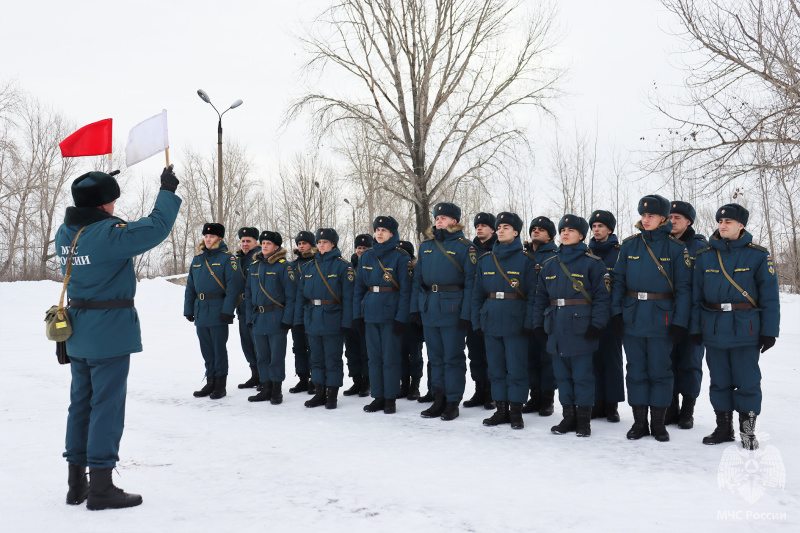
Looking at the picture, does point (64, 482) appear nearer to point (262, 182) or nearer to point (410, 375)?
point (410, 375)

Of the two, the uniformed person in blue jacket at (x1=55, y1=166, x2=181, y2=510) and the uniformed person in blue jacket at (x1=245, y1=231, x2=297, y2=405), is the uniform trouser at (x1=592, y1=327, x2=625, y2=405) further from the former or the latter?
the uniformed person in blue jacket at (x1=55, y1=166, x2=181, y2=510)

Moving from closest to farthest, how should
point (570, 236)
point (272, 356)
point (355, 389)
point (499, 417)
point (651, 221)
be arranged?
1. point (651, 221)
2. point (570, 236)
3. point (499, 417)
4. point (272, 356)
5. point (355, 389)

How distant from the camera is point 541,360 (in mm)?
6902

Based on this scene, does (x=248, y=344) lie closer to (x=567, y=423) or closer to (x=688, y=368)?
(x=567, y=423)

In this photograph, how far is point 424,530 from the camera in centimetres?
358

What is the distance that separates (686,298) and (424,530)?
347cm

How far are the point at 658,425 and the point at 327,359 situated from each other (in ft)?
12.3

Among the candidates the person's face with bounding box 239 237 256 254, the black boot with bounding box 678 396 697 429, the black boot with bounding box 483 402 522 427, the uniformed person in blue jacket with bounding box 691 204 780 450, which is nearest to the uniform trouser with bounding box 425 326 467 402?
the black boot with bounding box 483 402 522 427

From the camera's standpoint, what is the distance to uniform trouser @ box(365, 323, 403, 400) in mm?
7023

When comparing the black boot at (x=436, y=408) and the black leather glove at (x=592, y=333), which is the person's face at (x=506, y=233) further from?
the black boot at (x=436, y=408)

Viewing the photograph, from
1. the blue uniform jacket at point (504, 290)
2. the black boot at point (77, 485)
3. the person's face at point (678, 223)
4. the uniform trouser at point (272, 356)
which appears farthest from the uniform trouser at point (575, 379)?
the black boot at point (77, 485)

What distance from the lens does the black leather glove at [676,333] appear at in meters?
5.54

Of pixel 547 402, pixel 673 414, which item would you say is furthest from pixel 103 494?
pixel 673 414

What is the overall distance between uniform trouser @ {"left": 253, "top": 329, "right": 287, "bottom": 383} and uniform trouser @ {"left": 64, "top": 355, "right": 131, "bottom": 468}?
3.41 metres
